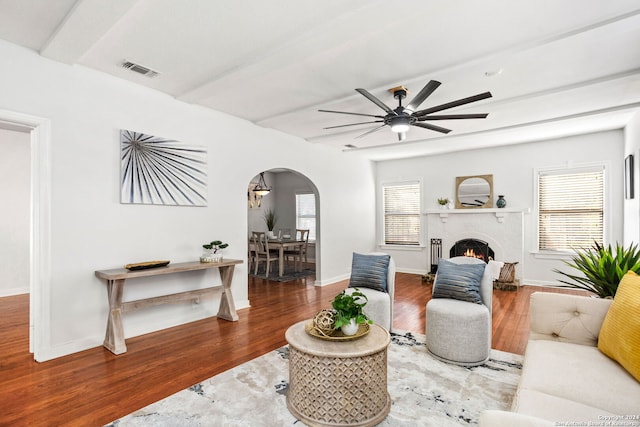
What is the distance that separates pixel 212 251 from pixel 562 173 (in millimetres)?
6153

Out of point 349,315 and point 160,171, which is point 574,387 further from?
point 160,171

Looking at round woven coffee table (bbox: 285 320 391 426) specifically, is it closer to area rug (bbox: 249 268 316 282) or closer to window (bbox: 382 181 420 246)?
area rug (bbox: 249 268 316 282)

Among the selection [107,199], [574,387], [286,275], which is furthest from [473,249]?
[107,199]

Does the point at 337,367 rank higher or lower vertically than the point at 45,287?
lower

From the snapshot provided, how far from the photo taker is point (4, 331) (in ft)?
12.5

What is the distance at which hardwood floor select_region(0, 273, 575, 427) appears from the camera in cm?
232

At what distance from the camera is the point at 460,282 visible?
321cm

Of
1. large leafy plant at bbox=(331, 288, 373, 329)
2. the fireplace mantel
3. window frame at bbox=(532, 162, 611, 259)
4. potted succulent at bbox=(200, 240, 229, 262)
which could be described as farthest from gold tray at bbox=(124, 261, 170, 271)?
window frame at bbox=(532, 162, 611, 259)

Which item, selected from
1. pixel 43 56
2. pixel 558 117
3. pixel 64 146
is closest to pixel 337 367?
pixel 64 146

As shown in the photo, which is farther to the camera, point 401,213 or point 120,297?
point 401,213

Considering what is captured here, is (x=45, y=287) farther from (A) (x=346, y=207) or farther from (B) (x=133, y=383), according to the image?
(A) (x=346, y=207)

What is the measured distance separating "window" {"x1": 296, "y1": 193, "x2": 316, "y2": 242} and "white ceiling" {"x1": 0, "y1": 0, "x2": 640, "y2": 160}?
18.0ft

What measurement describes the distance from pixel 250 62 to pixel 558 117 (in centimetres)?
434

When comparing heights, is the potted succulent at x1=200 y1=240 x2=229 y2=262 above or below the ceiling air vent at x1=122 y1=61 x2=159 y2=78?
below
